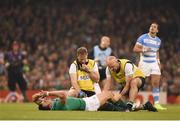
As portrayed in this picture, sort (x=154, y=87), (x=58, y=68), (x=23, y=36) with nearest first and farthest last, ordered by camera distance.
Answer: (x=154, y=87)
(x=58, y=68)
(x=23, y=36)

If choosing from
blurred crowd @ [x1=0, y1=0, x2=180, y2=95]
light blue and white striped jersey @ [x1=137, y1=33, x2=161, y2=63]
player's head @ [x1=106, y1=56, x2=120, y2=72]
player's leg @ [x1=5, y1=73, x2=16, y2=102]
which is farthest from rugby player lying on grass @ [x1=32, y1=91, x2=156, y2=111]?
blurred crowd @ [x1=0, y1=0, x2=180, y2=95]

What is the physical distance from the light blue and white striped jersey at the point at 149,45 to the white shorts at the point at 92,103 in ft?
11.5

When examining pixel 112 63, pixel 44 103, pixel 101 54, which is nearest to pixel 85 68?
pixel 112 63

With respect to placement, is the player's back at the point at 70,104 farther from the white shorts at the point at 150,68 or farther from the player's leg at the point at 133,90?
the white shorts at the point at 150,68

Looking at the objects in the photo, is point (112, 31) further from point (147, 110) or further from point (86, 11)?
point (147, 110)

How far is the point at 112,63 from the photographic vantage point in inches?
635

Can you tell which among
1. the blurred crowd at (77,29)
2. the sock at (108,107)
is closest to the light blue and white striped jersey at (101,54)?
the sock at (108,107)

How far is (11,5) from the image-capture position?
34.7 metres

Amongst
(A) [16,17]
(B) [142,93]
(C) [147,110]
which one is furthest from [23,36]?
(C) [147,110]

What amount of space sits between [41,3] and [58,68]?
6816 mm

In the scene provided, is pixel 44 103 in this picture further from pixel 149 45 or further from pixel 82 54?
pixel 149 45

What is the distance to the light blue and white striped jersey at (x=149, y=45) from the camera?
18.7 m

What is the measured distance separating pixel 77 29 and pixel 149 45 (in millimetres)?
15040

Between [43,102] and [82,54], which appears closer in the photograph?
[43,102]
